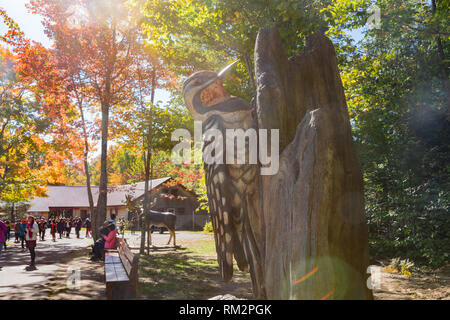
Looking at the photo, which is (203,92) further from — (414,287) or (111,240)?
(111,240)

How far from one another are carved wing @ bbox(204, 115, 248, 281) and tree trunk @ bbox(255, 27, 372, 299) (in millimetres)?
257

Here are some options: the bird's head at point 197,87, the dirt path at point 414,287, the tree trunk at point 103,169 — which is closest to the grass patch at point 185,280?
the tree trunk at point 103,169

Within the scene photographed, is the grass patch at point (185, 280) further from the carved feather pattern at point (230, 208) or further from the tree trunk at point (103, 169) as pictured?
the carved feather pattern at point (230, 208)

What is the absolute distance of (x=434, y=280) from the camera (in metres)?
8.09

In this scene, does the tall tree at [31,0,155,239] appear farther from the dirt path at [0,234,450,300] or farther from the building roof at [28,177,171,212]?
the building roof at [28,177,171,212]

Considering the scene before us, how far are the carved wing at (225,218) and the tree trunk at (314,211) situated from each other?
0.26 meters

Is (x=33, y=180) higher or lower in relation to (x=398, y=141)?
lower

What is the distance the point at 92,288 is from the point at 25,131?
9.46m

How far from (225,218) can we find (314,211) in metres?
0.71

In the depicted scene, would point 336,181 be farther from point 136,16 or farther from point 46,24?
point 46,24

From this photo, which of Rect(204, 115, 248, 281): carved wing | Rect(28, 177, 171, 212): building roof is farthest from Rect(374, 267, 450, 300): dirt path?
Rect(28, 177, 171, 212): building roof

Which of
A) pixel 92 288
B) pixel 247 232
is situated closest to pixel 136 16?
pixel 92 288

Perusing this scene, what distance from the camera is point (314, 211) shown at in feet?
6.22

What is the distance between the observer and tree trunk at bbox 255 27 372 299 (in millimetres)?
1838
